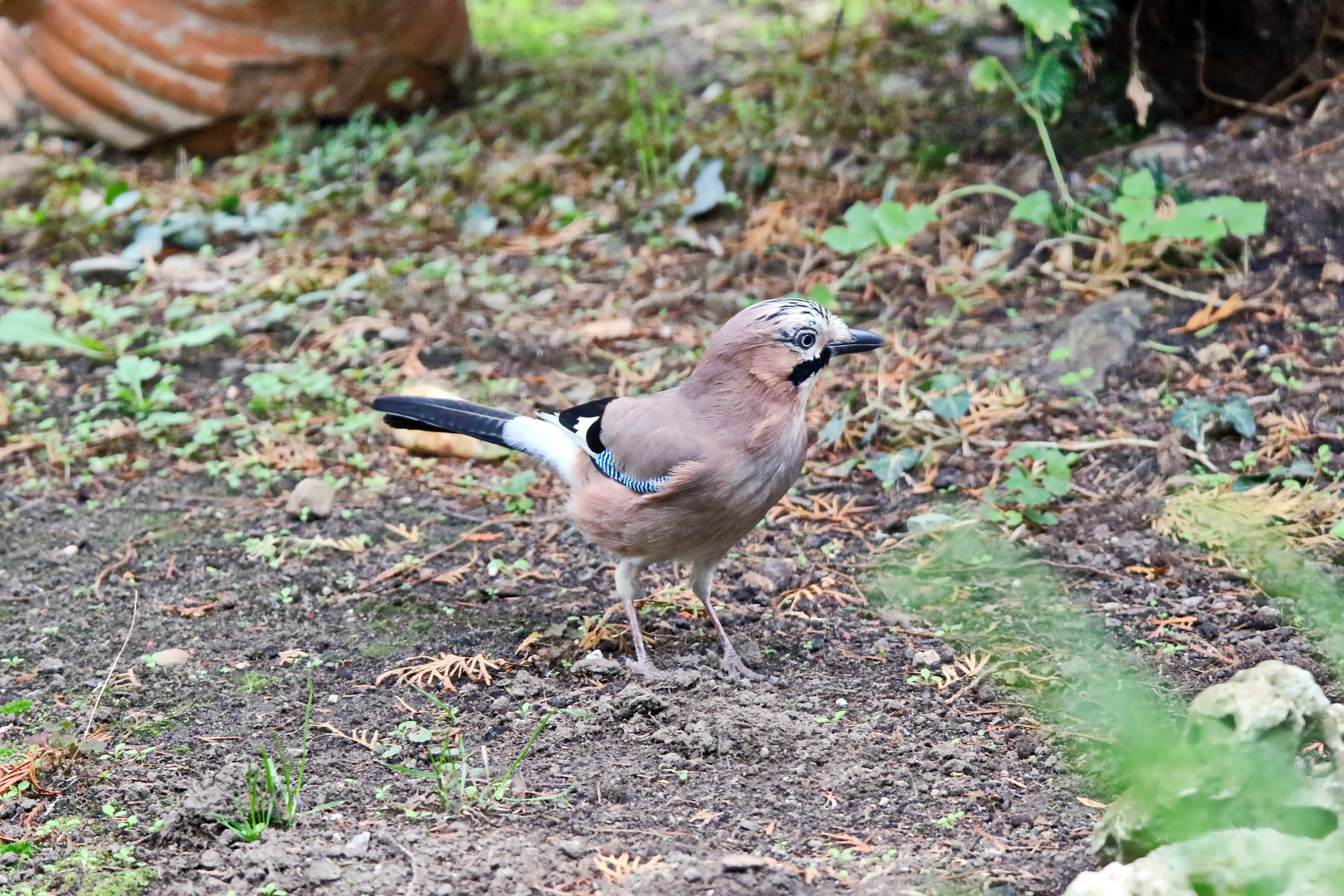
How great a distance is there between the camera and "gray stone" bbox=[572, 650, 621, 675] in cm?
350

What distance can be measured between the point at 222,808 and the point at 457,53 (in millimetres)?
6367

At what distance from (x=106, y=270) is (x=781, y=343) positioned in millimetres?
4283

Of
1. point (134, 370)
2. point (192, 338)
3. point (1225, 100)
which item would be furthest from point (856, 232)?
point (134, 370)

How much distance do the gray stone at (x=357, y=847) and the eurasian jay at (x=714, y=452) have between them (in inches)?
42.4

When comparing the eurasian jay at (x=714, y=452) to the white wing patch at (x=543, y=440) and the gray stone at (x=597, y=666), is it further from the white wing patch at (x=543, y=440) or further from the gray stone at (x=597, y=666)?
the white wing patch at (x=543, y=440)

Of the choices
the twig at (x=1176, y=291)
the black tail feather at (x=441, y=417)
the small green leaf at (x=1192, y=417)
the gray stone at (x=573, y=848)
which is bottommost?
the small green leaf at (x=1192, y=417)

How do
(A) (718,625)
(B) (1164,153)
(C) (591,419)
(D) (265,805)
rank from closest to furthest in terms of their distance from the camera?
(D) (265,805) → (A) (718,625) → (C) (591,419) → (B) (1164,153)

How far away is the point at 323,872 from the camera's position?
2482 millimetres

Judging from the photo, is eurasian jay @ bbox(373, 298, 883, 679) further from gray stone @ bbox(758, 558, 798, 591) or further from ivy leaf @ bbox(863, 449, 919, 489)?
ivy leaf @ bbox(863, 449, 919, 489)

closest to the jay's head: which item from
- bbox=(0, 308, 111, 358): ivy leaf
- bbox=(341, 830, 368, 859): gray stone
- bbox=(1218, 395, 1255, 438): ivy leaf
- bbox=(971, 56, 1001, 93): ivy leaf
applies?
bbox=(1218, 395, 1255, 438): ivy leaf

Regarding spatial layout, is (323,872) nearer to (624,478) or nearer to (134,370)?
(624,478)

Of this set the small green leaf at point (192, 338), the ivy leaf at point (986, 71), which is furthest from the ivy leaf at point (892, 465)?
the small green leaf at point (192, 338)

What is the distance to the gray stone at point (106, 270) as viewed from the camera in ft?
21.0

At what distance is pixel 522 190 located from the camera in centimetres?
685
